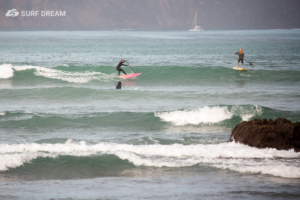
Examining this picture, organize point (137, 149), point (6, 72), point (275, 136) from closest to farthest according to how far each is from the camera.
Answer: point (275, 136) < point (137, 149) < point (6, 72)

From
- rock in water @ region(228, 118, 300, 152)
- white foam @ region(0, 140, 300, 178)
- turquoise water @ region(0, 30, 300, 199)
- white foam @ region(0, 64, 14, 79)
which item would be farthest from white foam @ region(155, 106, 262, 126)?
white foam @ region(0, 64, 14, 79)

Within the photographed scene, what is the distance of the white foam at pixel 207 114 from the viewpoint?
14055mm

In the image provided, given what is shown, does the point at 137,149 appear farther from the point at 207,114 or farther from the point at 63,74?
the point at 63,74

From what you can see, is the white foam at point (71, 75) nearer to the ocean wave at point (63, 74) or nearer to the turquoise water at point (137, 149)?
the ocean wave at point (63, 74)

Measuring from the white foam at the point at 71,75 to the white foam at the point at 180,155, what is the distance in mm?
18388

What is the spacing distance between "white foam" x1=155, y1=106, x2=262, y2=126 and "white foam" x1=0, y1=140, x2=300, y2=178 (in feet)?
12.5

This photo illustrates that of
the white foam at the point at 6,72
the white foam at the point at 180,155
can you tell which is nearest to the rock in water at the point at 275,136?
the white foam at the point at 180,155

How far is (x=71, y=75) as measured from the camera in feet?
99.6

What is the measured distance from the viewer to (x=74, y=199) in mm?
6812

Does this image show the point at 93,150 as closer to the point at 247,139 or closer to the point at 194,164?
the point at 194,164

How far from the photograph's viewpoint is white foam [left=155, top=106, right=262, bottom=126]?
46.1ft

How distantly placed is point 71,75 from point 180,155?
883 inches

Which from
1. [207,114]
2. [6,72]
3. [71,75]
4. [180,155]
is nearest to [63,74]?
[71,75]

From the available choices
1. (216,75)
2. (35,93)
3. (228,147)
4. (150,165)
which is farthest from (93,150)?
(216,75)
